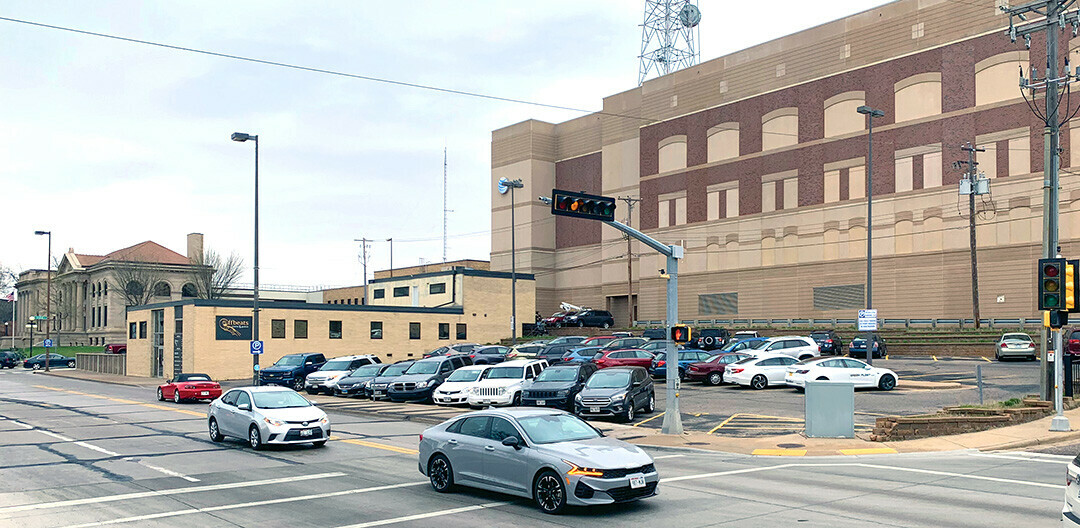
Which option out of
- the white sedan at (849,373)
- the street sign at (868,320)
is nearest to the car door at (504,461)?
the white sedan at (849,373)

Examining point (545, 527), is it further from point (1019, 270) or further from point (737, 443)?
point (1019, 270)

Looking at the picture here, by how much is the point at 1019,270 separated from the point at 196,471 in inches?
2165

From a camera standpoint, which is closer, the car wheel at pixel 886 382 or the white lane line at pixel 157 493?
the white lane line at pixel 157 493

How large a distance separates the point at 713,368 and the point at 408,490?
22093 millimetres

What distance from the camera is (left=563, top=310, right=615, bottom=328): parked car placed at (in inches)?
2960

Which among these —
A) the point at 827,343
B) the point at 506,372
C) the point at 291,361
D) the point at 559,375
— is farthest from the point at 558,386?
the point at 827,343

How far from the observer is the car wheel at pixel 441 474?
14.4 meters

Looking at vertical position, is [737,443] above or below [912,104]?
below

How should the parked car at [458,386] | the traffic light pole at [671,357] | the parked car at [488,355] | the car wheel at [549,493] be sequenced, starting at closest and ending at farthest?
the car wheel at [549,493], the traffic light pole at [671,357], the parked car at [458,386], the parked car at [488,355]

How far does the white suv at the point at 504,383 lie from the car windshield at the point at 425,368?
3.26m

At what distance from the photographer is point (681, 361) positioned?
36625 mm

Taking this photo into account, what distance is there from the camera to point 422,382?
110 ft

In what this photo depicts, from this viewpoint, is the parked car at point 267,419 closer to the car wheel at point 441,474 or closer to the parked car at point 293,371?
the car wheel at point 441,474

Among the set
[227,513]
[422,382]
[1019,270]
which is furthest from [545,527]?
[1019,270]
